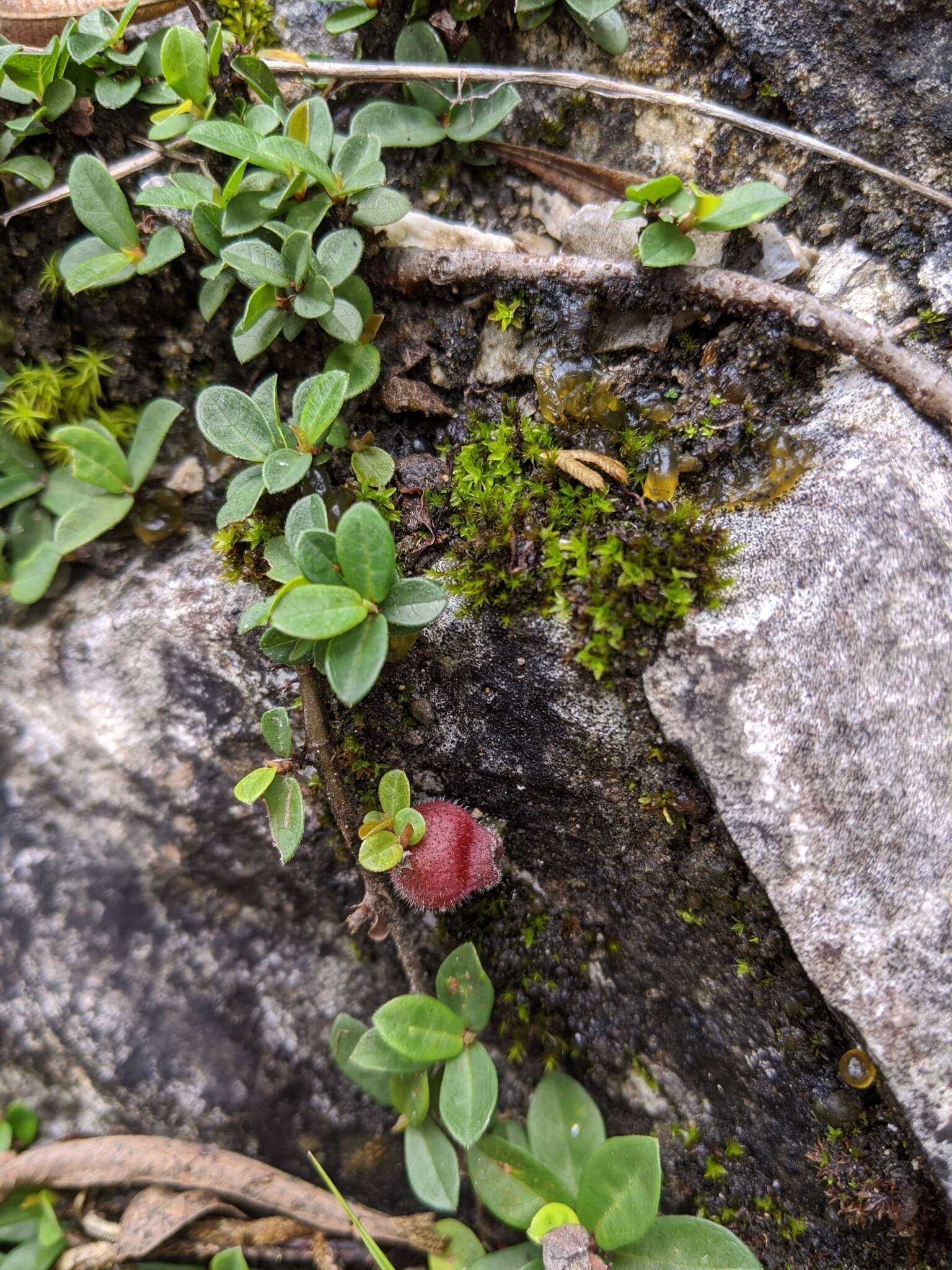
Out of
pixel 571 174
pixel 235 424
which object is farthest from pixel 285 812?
pixel 571 174

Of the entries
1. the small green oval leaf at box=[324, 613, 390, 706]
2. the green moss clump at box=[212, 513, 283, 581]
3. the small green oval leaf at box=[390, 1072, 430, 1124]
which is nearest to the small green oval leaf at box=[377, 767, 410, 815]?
the small green oval leaf at box=[324, 613, 390, 706]

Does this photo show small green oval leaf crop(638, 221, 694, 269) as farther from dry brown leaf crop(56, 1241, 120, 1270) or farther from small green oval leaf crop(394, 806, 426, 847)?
dry brown leaf crop(56, 1241, 120, 1270)

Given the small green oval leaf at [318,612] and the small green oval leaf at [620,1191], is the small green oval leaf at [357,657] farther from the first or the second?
the small green oval leaf at [620,1191]

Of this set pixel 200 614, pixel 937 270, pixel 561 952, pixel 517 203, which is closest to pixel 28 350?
pixel 200 614

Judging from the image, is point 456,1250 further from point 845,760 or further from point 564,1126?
point 845,760

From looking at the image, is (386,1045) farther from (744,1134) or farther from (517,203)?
(517,203)

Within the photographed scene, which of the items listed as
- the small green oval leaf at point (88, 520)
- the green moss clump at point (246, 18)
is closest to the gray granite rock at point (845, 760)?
the small green oval leaf at point (88, 520)

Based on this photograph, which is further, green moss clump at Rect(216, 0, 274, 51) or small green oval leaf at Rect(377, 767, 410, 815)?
green moss clump at Rect(216, 0, 274, 51)
